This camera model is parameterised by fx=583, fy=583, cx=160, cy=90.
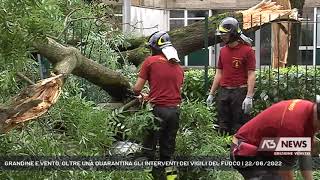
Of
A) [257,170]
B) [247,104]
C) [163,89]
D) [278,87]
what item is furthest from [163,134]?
[278,87]

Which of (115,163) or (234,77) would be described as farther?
(234,77)

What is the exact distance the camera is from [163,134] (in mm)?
5820

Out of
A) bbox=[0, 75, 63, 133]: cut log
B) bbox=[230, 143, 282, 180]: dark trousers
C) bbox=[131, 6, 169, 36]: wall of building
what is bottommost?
bbox=[131, 6, 169, 36]: wall of building

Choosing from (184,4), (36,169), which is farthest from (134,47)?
(184,4)

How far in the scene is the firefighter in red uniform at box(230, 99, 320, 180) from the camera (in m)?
3.52

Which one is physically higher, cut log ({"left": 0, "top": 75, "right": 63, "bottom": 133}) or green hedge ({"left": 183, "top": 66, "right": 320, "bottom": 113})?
cut log ({"left": 0, "top": 75, "right": 63, "bottom": 133})

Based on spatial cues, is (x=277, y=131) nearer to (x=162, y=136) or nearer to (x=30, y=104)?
(x=30, y=104)

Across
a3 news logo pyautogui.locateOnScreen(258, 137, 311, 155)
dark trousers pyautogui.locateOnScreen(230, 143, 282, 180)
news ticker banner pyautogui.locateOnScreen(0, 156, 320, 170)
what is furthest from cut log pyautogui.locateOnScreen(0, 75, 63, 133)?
a3 news logo pyautogui.locateOnScreen(258, 137, 311, 155)

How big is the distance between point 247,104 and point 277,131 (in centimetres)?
295

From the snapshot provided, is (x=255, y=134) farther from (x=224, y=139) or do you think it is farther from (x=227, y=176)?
(x=224, y=139)

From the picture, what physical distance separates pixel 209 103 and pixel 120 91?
1.11 meters

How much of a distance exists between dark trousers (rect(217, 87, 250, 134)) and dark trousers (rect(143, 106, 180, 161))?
109 cm

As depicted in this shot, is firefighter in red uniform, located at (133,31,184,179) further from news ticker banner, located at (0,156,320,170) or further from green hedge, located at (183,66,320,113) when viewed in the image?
green hedge, located at (183,66,320,113)

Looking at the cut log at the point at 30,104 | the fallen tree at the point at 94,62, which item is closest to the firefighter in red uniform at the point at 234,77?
the fallen tree at the point at 94,62
